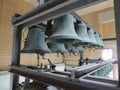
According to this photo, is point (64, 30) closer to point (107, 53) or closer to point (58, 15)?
point (58, 15)

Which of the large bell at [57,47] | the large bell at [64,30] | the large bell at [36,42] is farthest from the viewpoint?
the large bell at [57,47]

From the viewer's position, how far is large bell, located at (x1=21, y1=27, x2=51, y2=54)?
4.01 feet

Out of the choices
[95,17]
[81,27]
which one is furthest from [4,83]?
[95,17]

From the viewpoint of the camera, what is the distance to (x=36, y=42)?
1247mm

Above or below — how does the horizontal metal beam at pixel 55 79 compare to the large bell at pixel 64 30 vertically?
below

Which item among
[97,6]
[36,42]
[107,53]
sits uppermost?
[97,6]

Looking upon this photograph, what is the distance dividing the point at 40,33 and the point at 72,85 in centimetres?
77

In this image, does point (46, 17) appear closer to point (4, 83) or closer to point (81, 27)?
point (81, 27)

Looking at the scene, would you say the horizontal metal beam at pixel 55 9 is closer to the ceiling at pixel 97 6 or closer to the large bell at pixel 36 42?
the large bell at pixel 36 42

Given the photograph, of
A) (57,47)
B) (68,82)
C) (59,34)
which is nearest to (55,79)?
(68,82)

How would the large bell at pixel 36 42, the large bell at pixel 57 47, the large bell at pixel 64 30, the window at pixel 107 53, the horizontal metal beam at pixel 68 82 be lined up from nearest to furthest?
the horizontal metal beam at pixel 68 82 → the large bell at pixel 64 30 → the large bell at pixel 36 42 → the large bell at pixel 57 47 → the window at pixel 107 53

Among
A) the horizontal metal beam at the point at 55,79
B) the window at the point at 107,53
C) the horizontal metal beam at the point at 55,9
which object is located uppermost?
the horizontal metal beam at the point at 55,9

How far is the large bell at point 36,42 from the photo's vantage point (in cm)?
122

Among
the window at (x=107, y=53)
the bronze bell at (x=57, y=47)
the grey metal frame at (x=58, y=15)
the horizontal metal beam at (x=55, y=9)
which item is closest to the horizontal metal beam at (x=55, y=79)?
the grey metal frame at (x=58, y=15)
